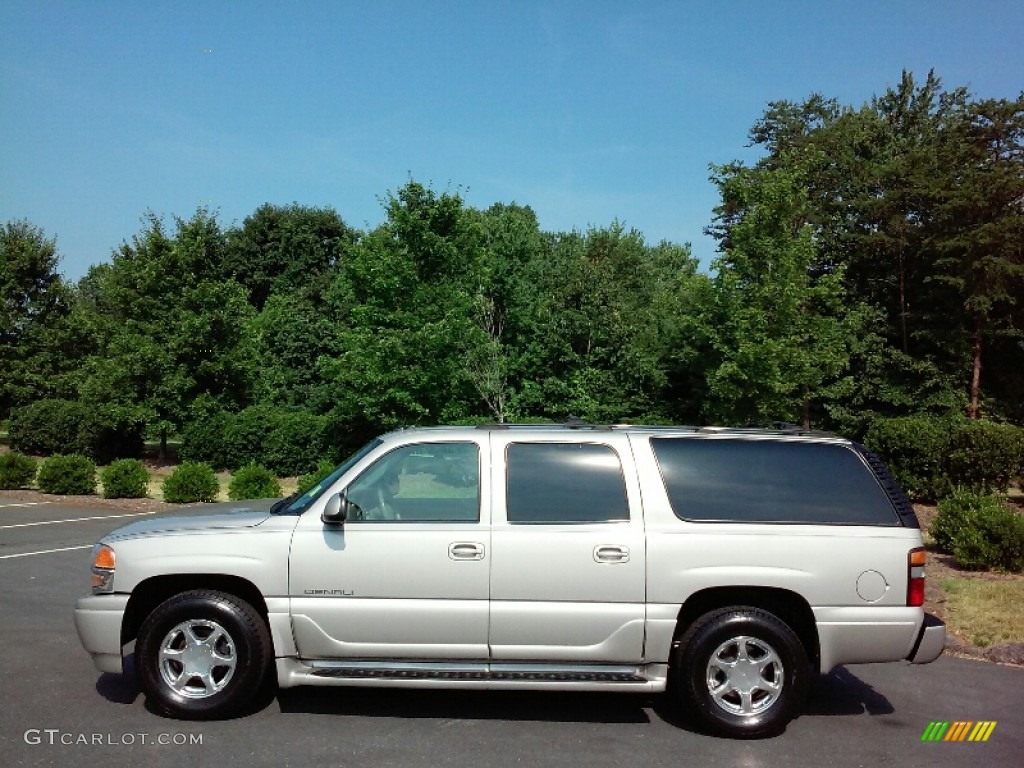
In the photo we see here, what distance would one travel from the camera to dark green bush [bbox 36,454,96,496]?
1889 centimetres

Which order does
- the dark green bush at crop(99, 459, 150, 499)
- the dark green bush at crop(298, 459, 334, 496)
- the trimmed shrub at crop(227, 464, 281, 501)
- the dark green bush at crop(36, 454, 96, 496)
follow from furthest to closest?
the dark green bush at crop(36, 454, 96, 496)
the dark green bush at crop(99, 459, 150, 499)
the trimmed shrub at crop(227, 464, 281, 501)
the dark green bush at crop(298, 459, 334, 496)

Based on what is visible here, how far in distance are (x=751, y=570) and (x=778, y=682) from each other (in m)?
0.70

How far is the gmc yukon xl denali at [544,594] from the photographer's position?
5.15 metres

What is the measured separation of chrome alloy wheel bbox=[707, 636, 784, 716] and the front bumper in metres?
3.63

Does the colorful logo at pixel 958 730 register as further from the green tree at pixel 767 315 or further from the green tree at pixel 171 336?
the green tree at pixel 171 336

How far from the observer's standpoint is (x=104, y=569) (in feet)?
17.6

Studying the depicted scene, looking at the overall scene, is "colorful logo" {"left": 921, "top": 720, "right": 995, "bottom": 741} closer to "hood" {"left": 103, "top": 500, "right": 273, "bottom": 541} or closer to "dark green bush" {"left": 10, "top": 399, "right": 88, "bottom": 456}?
"hood" {"left": 103, "top": 500, "right": 273, "bottom": 541}

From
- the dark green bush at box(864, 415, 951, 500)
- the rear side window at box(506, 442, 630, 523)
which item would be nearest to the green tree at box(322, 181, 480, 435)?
the dark green bush at box(864, 415, 951, 500)

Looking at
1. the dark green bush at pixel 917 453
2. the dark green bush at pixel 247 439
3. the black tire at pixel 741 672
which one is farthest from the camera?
the dark green bush at pixel 247 439

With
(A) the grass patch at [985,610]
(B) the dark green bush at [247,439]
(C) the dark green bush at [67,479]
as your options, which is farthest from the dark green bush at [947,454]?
(B) the dark green bush at [247,439]

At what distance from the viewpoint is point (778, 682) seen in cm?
520

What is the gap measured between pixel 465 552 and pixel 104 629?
2.27 meters

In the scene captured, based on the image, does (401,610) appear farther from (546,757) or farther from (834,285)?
(834,285)

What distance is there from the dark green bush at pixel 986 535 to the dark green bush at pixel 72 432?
24850mm
